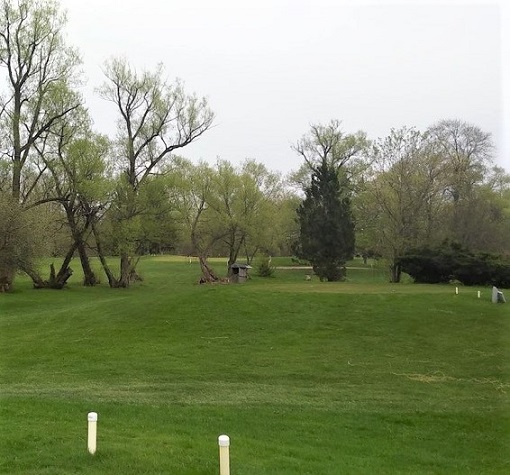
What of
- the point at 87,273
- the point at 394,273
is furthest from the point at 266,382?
the point at 87,273

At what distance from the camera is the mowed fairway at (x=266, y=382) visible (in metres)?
6.52

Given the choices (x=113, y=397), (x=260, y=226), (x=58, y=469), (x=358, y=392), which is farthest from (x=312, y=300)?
(x=260, y=226)

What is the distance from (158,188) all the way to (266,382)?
84.2 ft

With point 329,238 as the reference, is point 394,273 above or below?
below

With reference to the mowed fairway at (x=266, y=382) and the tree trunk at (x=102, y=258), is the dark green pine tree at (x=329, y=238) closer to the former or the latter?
the mowed fairway at (x=266, y=382)

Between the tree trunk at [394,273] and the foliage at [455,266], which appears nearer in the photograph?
the foliage at [455,266]

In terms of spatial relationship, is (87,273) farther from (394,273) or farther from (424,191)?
(424,191)

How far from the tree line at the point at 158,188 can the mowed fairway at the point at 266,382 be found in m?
9.03

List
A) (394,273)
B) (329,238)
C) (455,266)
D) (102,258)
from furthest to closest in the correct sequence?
Result: (102,258), (329,238), (394,273), (455,266)

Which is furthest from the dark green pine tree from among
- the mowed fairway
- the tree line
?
the mowed fairway

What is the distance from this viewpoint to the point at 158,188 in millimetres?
35344

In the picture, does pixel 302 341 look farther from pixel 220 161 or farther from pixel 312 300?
pixel 220 161

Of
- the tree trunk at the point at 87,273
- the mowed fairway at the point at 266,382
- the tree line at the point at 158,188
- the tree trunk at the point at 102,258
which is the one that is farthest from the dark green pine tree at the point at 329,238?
the tree trunk at the point at 87,273

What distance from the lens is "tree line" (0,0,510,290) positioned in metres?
30.1
